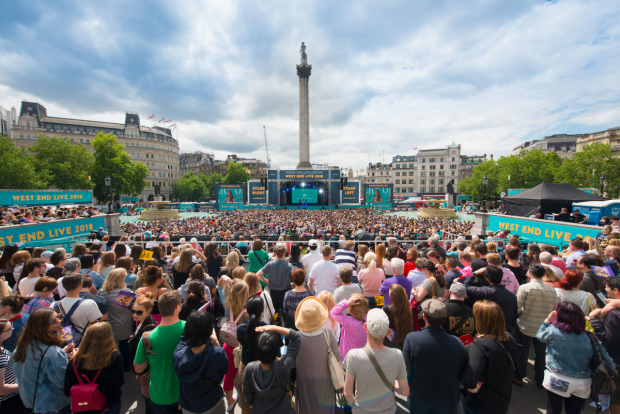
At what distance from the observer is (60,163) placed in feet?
126

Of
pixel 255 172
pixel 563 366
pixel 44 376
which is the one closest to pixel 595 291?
pixel 563 366

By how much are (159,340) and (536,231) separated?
1396 centimetres

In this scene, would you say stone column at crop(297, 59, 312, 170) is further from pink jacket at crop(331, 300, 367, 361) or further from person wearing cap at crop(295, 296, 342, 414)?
person wearing cap at crop(295, 296, 342, 414)

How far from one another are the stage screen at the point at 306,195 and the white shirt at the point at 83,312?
45176 millimetres

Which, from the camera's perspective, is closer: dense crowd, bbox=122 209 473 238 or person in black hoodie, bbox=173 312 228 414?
person in black hoodie, bbox=173 312 228 414

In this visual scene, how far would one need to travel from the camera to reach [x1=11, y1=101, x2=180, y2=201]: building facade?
6031cm

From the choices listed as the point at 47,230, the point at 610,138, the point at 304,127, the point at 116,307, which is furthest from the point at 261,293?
the point at 610,138

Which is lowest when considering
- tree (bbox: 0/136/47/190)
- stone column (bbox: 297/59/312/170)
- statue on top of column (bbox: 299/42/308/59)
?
tree (bbox: 0/136/47/190)

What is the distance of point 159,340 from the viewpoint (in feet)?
8.66

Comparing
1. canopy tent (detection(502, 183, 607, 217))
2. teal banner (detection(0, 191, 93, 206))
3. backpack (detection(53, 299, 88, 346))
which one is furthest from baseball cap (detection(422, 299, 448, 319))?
teal banner (detection(0, 191, 93, 206))

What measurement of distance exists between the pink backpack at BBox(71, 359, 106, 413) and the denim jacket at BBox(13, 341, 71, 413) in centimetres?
32

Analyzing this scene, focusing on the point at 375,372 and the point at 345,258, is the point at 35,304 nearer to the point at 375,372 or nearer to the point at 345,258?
the point at 375,372

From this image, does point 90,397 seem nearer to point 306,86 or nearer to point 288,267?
point 288,267

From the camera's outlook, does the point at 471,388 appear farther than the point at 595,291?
No
